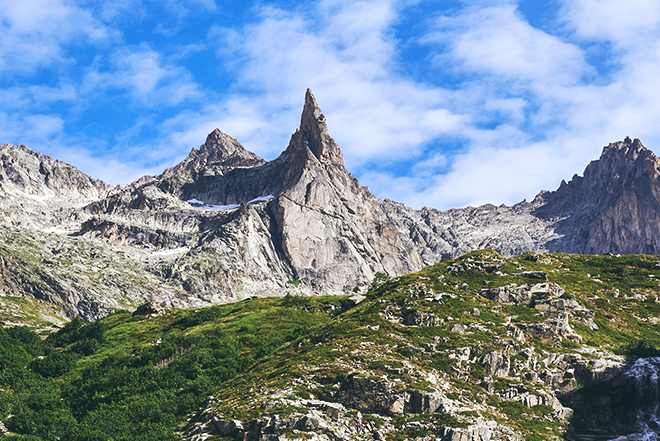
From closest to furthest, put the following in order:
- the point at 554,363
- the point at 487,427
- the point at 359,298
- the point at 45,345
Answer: the point at 487,427 → the point at 554,363 → the point at 359,298 → the point at 45,345

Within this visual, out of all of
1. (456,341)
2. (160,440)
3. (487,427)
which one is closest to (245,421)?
(160,440)

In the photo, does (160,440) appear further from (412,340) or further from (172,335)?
(172,335)

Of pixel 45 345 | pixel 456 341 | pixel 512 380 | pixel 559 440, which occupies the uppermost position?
pixel 45 345

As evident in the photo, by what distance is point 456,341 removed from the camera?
96.1m

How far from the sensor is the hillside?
7844 cm

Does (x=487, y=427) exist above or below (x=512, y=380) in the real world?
below

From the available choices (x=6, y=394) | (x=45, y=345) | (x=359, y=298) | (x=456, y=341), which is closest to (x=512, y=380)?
(x=456, y=341)

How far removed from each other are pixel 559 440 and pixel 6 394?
99.9 m

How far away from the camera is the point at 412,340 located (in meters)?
96.6

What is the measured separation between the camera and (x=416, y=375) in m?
85.3

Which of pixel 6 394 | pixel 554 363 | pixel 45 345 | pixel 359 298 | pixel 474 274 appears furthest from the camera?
pixel 45 345

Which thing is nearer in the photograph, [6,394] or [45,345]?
[6,394]

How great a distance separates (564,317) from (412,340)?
33728 mm

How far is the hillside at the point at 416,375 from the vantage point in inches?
3088
